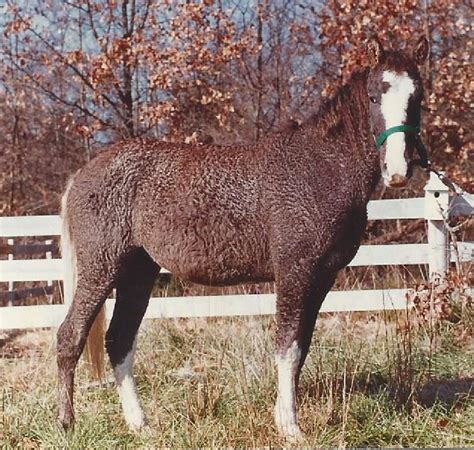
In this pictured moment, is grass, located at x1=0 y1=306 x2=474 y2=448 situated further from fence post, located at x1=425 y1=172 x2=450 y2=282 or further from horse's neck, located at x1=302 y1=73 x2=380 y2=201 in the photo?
horse's neck, located at x1=302 y1=73 x2=380 y2=201

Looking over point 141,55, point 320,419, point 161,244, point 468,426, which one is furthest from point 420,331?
point 141,55

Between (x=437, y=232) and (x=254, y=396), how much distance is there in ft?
8.99

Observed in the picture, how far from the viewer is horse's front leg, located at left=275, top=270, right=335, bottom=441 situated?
3.18 m

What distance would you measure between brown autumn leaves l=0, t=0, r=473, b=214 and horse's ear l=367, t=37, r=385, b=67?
11.0 ft

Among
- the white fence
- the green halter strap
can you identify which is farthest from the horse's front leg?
the white fence

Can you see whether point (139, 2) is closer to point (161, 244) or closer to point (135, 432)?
point (161, 244)

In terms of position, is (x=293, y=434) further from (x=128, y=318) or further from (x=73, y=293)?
(x=73, y=293)

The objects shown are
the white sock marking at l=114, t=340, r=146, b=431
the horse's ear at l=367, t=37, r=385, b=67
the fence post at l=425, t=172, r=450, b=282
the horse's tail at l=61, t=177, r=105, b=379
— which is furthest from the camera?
the fence post at l=425, t=172, r=450, b=282

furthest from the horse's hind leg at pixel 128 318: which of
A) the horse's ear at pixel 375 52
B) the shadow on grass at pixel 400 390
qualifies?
the horse's ear at pixel 375 52

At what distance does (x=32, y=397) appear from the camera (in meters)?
3.85

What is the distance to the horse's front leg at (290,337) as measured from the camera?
3184 mm

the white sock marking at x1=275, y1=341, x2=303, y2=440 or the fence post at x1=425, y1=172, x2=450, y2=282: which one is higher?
the fence post at x1=425, y1=172, x2=450, y2=282

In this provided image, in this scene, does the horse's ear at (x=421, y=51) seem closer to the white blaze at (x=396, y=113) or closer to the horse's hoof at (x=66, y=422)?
the white blaze at (x=396, y=113)

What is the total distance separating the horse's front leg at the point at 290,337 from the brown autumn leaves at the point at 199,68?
11.7ft
